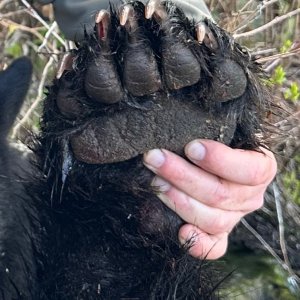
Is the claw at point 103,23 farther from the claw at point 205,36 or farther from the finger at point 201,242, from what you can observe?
the finger at point 201,242

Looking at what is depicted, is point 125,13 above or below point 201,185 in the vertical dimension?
above

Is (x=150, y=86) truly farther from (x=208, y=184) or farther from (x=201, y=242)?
(x=201, y=242)

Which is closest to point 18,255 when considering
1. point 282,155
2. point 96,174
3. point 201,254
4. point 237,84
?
point 96,174

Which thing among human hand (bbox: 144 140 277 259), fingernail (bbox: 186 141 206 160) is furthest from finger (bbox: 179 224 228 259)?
fingernail (bbox: 186 141 206 160)

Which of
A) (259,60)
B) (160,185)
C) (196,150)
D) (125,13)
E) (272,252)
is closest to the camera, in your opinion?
(125,13)

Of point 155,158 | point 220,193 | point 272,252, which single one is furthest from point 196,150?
point 272,252

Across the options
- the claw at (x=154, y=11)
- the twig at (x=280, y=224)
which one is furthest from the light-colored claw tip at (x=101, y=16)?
the twig at (x=280, y=224)

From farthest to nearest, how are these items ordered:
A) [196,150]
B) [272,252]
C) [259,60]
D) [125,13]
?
[272,252] < [259,60] < [196,150] < [125,13]
